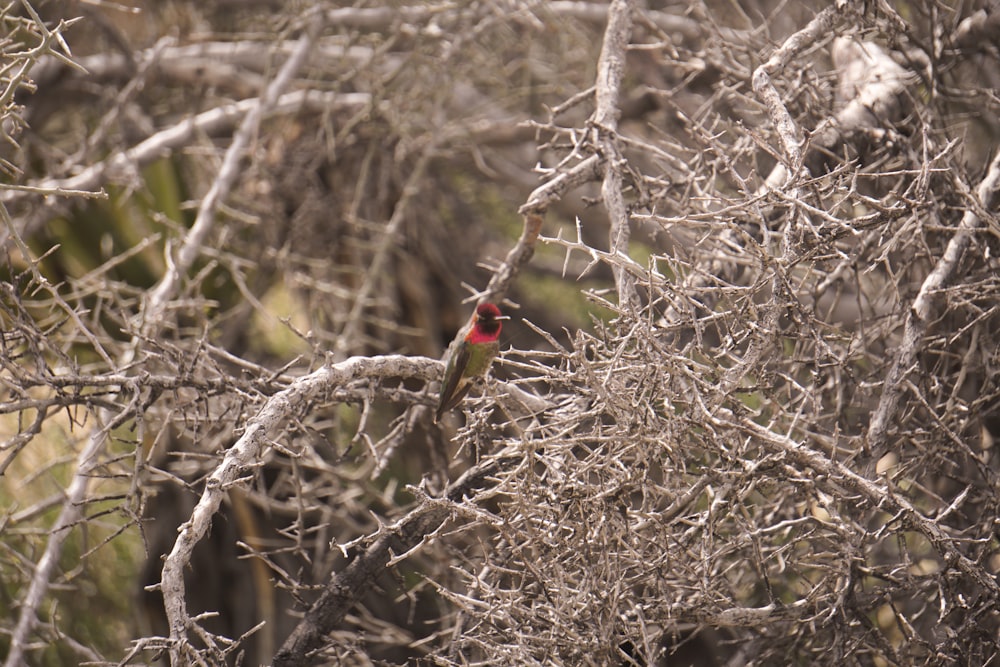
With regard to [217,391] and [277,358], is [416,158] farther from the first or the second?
[217,391]

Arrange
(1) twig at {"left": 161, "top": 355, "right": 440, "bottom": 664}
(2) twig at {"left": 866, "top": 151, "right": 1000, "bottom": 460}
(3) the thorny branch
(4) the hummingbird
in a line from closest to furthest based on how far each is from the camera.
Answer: (1) twig at {"left": 161, "top": 355, "right": 440, "bottom": 664} < (3) the thorny branch < (2) twig at {"left": 866, "top": 151, "right": 1000, "bottom": 460} < (4) the hummingbird

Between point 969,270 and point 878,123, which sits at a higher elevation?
point 878,123

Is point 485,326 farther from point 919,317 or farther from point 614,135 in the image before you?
point 919,317

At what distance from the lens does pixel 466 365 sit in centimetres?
294

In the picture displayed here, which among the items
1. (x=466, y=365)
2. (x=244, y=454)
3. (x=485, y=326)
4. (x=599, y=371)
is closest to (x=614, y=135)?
(x=485, y=326)

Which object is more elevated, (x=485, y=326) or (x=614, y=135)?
(x=614, y=135)

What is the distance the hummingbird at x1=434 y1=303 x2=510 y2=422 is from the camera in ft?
9.63

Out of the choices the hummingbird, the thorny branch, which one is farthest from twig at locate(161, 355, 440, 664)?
the hummingbird

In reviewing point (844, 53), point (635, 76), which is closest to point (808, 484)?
point (844, 53)

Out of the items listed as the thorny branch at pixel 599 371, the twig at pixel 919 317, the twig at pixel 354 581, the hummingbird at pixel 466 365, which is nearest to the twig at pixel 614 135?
the thorny branch at pixel 599 371

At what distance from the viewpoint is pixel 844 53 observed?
3928 millimetres

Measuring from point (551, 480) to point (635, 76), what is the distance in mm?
4066

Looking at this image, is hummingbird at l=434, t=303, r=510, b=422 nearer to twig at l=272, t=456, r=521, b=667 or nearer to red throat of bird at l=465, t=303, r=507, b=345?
red throat of bird at l=465, t=303, r=507, b=345

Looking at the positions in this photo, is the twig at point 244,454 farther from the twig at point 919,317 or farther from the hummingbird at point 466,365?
the twig at point 919,317
